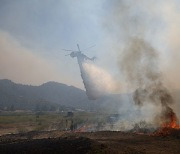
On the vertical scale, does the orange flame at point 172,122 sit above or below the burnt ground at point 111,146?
above

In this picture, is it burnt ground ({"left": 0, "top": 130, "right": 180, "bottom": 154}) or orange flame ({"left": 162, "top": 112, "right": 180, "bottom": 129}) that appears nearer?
Answer: burnt ground ({"left": 0, "top": 130, "right": 180, "bottom": 154})

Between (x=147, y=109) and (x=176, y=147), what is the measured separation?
44.1m

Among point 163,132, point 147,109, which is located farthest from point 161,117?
point 147,109

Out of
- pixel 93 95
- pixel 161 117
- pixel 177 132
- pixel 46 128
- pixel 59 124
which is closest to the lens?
→ pixel 177 132

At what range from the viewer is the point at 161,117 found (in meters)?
63.5

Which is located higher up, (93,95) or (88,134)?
(93,95)

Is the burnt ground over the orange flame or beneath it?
beneath

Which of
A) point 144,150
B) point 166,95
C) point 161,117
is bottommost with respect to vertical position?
point 144,150

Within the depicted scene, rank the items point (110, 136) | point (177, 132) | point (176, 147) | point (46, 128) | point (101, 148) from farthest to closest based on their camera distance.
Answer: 1. point (46, 128)
2. point (110, 136)
3. point (177, 132)
4. point (176, 147)
5. point (101, 148)

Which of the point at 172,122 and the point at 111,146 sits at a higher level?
the point at 172,122

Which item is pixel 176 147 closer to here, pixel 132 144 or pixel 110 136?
pixel 132 144

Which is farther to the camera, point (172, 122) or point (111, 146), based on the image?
point (172, 122)

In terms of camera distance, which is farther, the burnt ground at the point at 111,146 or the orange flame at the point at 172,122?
the orange flame at the point at 172,122

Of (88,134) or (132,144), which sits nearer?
(132,144)
